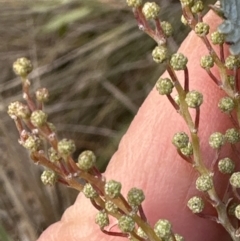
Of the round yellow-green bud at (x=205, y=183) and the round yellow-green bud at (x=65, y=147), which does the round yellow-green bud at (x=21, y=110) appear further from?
the round yellow-green bud at (x=205, y=183)

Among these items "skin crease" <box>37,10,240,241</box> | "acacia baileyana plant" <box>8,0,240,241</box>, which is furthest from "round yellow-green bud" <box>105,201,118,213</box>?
"skin crease" <box>37,10,240,241</box>

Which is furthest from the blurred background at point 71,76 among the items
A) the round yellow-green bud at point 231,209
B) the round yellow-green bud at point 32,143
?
the round yellow-green bud at point 32,143

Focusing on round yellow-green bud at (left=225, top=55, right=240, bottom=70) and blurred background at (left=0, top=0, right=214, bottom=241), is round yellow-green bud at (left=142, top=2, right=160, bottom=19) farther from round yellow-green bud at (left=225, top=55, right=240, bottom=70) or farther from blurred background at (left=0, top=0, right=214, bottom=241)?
blurred background at (left=0, top=0, right=214, bottom=241)

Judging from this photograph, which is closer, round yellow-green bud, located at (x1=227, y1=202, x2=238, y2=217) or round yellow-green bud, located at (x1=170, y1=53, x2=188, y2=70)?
round yellow-green bud, located at (x1=170, y1=53, x2=188, y2=70)

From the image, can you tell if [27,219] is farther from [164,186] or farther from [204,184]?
[204,184]

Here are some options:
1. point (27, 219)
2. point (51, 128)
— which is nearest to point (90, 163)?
point (51, 128)

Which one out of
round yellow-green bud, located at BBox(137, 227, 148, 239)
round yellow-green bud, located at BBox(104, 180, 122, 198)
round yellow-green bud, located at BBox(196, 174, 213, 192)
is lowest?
round yellow-green bud, located at BBox(137, 227, 148, 239)
